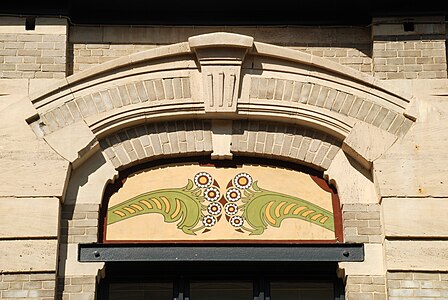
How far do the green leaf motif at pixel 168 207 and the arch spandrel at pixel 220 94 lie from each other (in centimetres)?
48

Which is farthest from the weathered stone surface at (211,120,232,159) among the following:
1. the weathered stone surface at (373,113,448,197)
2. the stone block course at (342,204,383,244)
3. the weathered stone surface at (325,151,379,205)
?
the weathered stone surface at (373,113,448,197)

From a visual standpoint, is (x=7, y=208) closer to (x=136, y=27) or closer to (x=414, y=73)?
(x=136, y=27)

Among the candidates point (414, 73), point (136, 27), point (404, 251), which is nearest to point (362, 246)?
point (404, 251)

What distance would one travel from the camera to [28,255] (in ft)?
39.2

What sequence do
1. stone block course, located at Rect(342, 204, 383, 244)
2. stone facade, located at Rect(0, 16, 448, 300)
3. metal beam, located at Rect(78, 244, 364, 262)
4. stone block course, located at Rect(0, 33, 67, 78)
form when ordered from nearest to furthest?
metal beam, located at Rect(78, 244, 364, 262)
stone facade, located at Rect(0, 16, 448, 300)
stone block course, located at Rect(342, 204, 383, 244)
stone block course, located at Rect(0, 33, 67, 78)

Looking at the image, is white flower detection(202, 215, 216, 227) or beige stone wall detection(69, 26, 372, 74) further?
beige stone wall detection(69, 26, 372, 74)

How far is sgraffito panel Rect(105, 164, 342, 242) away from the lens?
41.1 ft

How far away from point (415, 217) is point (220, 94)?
248cm

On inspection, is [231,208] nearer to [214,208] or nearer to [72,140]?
[214,208]

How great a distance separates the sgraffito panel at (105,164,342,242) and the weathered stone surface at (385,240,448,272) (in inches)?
27.9

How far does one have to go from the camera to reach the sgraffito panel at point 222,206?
12516 millimetres

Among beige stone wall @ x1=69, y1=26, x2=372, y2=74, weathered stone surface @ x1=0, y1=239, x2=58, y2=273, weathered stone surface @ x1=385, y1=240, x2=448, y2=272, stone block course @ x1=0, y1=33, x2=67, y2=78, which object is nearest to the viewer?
weathered stone surface @ x1=0, y1=239, x2=58, y2=273


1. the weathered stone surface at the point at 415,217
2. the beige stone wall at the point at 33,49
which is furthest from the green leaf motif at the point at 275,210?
the beige stone wall at the point at 33,49

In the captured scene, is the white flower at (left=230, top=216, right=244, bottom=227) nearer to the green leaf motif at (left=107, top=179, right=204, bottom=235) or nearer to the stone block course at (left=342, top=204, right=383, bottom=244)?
the green leaf motif at (left=107, top=179, right=204, bottom=235)
